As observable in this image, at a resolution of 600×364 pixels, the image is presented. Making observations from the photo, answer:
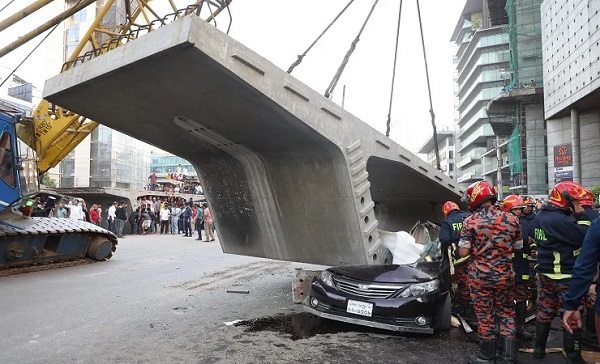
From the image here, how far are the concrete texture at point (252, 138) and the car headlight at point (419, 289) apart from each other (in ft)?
4.11

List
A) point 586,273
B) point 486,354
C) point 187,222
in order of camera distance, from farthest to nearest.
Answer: point 187,222
point 486,354
point 586,273

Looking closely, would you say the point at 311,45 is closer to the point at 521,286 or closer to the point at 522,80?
the point at 521,286

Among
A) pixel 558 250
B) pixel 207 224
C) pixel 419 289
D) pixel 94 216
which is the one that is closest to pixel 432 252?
pixel 419 289

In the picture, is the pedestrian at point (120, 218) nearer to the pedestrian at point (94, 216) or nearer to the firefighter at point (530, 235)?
the pedestrian at point (94, 216)

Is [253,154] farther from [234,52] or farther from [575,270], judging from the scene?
[575,270]

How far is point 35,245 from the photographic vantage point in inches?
394

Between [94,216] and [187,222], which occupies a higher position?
[94,216]

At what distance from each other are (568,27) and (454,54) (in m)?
71.1

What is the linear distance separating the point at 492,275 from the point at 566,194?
1.03m

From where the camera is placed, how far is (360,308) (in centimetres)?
501

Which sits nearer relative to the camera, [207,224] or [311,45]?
[311,45]

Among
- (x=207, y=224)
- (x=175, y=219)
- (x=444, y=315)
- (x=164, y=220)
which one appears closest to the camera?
(x=444, y=315)

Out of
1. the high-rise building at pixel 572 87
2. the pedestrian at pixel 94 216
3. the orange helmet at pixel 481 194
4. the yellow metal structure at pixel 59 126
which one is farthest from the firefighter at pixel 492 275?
the high-rise building at pixel 572 87

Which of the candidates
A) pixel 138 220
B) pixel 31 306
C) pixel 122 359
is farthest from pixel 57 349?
pixel 138 220
